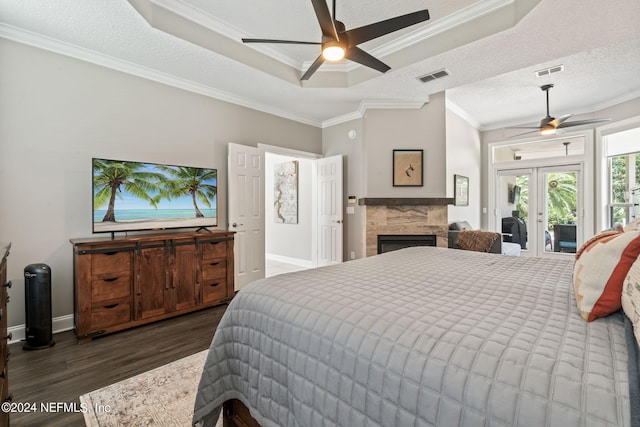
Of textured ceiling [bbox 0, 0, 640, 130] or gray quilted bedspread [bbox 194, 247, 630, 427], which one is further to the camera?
textured ceiling [bbox 0, 0, 640, 130]

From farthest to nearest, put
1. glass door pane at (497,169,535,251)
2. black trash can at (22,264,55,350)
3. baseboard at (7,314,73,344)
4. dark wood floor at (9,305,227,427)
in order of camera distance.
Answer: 1. glass door pane at (497,169,535,251)
2. baseboard at (7,314,73,344)
3. black trash can at (22,264,55,350)
4. dark wood floor at (9,305,227,427)

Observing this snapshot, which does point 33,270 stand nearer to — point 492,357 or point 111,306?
point 111,306

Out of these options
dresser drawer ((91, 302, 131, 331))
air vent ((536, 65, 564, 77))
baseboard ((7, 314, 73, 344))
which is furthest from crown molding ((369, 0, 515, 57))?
baseboard ((7, 314, 73, 344))

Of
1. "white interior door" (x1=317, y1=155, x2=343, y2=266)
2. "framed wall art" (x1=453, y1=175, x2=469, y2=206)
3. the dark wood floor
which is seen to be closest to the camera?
the dark wood floor

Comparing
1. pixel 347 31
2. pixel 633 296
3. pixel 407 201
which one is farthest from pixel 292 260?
pixel 633 296

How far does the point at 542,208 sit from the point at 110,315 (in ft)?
23.9

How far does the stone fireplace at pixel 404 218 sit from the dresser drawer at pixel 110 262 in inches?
121

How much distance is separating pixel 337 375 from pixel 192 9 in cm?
324

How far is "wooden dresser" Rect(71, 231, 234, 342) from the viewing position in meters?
2.63

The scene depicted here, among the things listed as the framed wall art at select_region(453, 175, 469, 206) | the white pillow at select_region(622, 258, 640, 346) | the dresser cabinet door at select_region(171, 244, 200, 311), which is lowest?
the dresser cabinet door at select_region(171, 244, 200, 311)

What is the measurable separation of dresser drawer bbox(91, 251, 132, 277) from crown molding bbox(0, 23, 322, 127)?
6.43 ft

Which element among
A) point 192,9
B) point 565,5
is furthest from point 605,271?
point 192,9

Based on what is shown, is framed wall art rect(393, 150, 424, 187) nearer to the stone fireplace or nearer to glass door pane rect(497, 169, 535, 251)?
the stone fireplace

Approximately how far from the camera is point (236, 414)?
1458 millimetres
